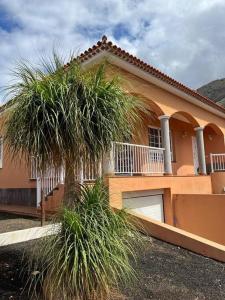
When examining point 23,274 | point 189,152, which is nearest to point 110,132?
point 23,274

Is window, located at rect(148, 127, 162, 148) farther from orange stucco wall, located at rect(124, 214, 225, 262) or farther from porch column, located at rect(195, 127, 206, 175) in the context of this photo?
orange stucco wall, located at rect(124, 214, 225, 262)

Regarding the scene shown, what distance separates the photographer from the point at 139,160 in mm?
10781

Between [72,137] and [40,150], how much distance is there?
458 millimetres

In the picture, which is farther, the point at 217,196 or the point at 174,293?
the point at 217,196

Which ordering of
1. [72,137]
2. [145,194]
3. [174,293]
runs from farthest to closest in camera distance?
[145,194], [174,293], [72,137]

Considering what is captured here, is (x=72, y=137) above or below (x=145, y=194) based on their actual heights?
above

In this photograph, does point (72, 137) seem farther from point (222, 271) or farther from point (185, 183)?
point (185, 183)

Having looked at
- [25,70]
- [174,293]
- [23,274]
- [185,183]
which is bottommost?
[174,293]

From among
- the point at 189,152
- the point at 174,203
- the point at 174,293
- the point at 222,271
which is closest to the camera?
the point at 174,293

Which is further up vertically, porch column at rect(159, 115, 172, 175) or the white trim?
the white trim

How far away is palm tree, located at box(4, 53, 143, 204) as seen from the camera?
4.08 metres

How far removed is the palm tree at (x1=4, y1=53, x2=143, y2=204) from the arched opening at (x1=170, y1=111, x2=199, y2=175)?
41.0 ft

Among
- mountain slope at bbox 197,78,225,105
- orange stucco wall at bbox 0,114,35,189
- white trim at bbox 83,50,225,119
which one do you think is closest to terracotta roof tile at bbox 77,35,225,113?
white trim at bbox 83,50,225,119

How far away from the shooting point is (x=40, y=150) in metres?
4.16
